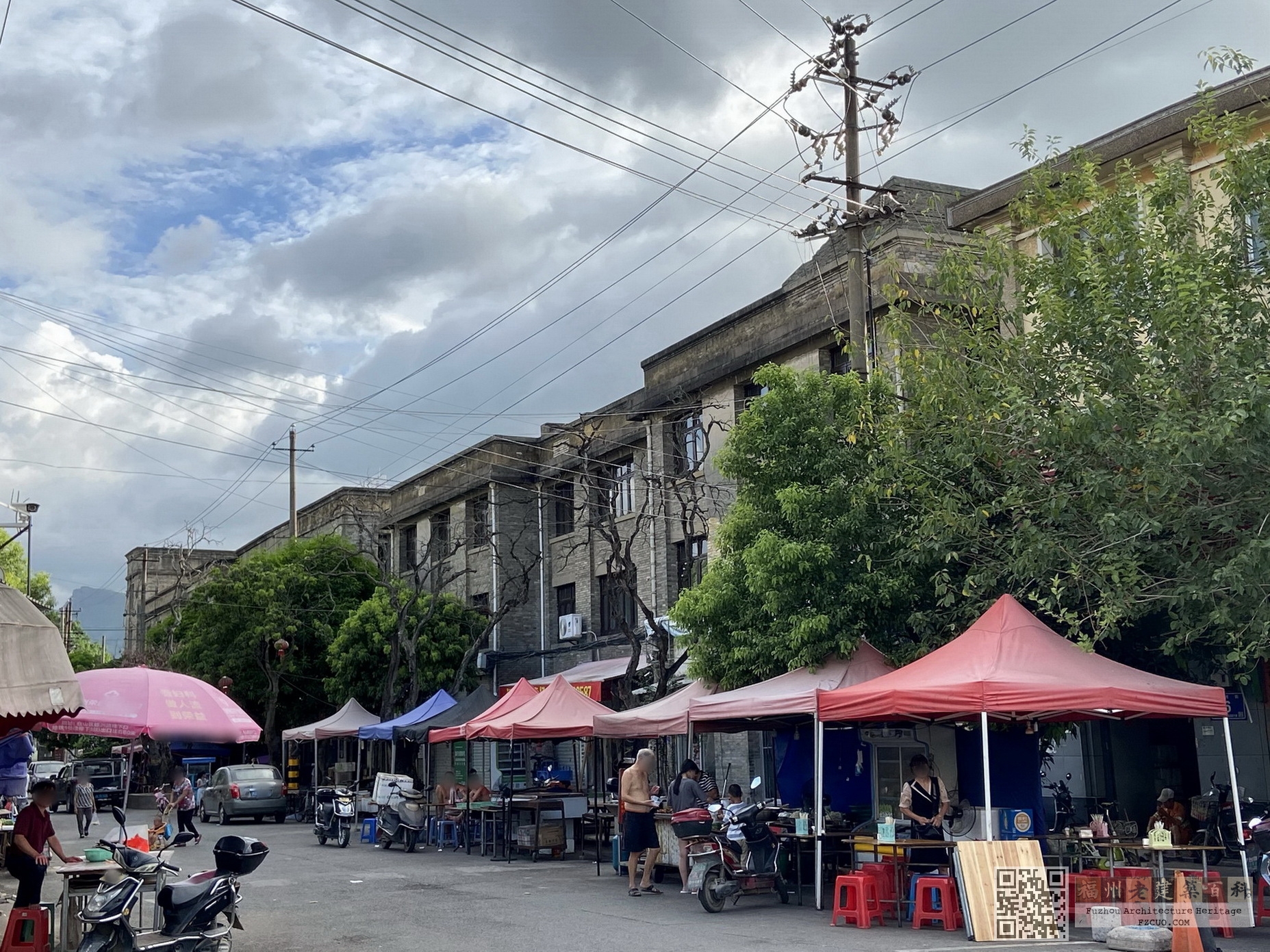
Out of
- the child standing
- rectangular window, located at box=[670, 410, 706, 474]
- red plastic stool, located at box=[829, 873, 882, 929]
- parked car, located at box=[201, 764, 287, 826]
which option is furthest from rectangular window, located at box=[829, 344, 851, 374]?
parked car, located at box=[201, 764, 287, 826]

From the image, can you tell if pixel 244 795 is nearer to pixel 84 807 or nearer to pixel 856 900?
pixel 84 807

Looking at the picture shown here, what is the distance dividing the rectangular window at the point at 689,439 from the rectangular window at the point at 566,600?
6.44 meters

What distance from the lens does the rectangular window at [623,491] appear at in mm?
32156

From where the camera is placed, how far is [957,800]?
1702 cm

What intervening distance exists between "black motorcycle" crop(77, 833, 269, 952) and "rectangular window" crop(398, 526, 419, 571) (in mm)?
31981

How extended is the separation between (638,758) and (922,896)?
13.8 ft

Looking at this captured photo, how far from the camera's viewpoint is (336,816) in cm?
2628

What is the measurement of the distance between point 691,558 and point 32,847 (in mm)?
16869

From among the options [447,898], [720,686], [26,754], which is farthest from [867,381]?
[26,754]

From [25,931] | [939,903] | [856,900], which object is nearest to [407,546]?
[856,900]

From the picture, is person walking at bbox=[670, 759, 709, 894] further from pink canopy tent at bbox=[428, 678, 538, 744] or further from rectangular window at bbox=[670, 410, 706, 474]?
rectangular window at bbox=[670, 410, 706, 474]

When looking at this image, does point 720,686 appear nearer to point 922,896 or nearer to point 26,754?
point 922,896

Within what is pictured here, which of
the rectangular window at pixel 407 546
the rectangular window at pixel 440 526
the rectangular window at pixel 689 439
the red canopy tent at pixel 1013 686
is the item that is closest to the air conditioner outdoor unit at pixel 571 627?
the rectangular window at pixel 689 439

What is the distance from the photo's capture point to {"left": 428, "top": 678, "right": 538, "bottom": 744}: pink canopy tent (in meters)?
23.0
